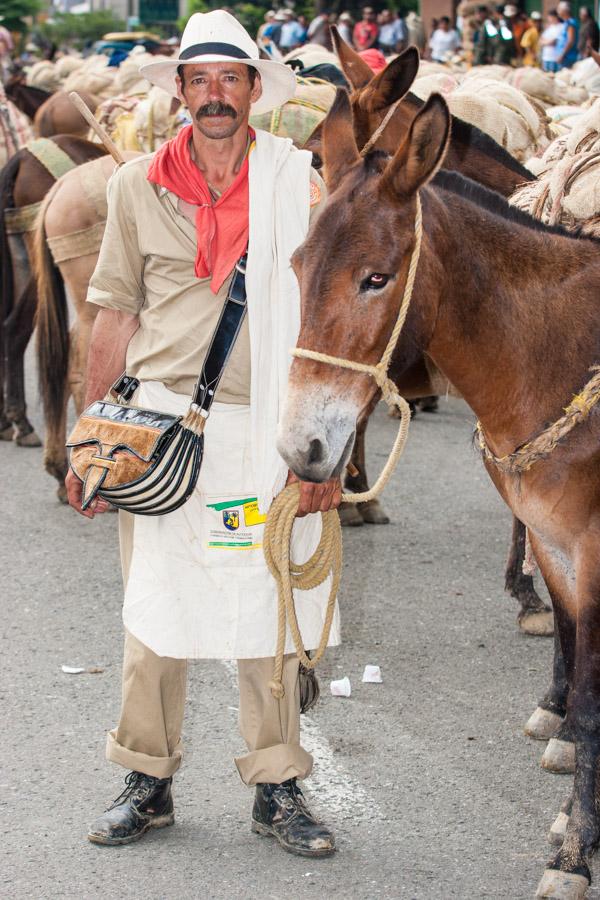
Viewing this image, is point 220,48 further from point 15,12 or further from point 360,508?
point 15,12

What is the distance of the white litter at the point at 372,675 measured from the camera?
4.84m

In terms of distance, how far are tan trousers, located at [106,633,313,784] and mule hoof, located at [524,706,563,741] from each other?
1.08m

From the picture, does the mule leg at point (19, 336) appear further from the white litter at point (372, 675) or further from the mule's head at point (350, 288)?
the mule's head at point (350, 288)

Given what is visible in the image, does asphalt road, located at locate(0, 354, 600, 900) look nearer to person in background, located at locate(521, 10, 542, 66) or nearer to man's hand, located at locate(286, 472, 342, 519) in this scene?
man's hand, located at locate(286, 472, 342, 519)

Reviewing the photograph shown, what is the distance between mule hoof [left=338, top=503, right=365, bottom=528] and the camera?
6793mm

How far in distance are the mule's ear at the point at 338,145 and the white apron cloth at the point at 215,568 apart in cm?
75

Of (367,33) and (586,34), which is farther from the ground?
(586,34)

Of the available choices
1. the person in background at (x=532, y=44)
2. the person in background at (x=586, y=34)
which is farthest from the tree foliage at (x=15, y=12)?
the person in background at (x=586, y=34)

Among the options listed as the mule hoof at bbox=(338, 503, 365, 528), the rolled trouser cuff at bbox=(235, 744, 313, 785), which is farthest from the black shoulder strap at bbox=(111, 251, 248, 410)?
the mule hoof at bbox=(338, 503, 365, 528)

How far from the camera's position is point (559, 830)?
3.49 metres

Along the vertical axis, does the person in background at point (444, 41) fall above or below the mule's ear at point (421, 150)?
below

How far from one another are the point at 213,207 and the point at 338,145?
1.56 ft

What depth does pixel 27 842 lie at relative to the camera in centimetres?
359

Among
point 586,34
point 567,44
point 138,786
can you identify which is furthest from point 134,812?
point 567,44
